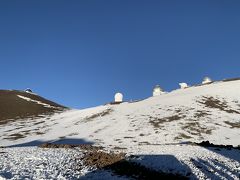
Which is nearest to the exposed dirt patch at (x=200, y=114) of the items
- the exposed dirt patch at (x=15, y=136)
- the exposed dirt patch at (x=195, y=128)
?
the exposed dirt patch at (x=195, y=128)

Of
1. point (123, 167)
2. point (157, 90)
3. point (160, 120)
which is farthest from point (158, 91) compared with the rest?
point (123, 167)

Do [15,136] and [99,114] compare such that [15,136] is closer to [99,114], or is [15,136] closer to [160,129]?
[99,114]

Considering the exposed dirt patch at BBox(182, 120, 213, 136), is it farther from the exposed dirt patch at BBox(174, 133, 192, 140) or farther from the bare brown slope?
the bare brown slope

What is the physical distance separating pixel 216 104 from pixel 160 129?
1159 inches

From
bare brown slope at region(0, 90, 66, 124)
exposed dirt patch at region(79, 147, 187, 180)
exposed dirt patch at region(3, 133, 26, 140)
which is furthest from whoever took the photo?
bare brown slope at region(0, 90, 66, 124)

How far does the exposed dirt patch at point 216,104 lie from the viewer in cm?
9125

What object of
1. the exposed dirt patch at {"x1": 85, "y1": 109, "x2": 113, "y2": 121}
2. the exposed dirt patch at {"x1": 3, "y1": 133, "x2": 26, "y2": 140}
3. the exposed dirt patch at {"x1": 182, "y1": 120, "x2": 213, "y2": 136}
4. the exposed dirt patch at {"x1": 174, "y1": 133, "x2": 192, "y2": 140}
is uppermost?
the exposed dirt patch at {"x1": 85, "y1": 109, "x2": 113, "y2": 121}

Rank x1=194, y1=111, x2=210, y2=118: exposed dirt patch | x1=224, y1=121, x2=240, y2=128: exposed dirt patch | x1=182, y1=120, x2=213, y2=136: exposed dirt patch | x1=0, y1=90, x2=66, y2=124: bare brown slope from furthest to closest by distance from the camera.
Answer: x1=0, y1=90, x2=66, y2=124: bare brown slope
x1=194, y1=111, x2=210, y2=118: exposed dirt patch
x1=224, y1=121, x2=240, y2=128: exposed dirt patch
x1=182, y1=120, x2=213, y2=136: exposed dirt patch

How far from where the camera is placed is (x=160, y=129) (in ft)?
238

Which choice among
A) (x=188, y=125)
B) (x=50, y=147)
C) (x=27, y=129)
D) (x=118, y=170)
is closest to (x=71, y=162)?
(x=118, y=170)

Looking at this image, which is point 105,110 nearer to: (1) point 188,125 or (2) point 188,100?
(2) point 188,100

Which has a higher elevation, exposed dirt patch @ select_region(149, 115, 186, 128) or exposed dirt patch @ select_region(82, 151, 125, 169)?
exposed dirt patch @ select_region(149, 115, 186, 128)

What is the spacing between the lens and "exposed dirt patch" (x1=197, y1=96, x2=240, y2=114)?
299ft

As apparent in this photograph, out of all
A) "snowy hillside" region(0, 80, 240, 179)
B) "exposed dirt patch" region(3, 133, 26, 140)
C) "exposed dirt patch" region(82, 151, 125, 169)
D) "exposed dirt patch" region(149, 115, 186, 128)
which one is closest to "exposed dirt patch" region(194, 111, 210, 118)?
"snowy hillside" region(0, 80, 240, 179)
